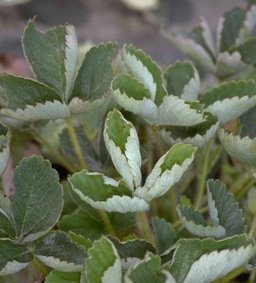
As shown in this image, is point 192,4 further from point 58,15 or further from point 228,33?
point 228,33

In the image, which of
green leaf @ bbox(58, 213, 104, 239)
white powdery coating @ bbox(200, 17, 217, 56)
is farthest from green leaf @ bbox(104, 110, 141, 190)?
white powdery coating @ bbox(200, 17, 217, 56)

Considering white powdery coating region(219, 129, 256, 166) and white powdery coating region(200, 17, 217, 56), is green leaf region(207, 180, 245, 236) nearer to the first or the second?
white powdery coating region(219, 129, 256, 166)

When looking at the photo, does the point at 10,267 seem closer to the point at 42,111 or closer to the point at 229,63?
the point at 42,111

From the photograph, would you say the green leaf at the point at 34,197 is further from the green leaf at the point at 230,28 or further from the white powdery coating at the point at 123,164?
the green leaf at the point at 230,28

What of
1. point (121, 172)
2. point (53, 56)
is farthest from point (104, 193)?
point (53, 56)

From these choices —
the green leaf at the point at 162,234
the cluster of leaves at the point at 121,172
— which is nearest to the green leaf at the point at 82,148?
the cluster of leaves at the point at 121,172

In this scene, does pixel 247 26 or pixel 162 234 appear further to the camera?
pixel 247 26
